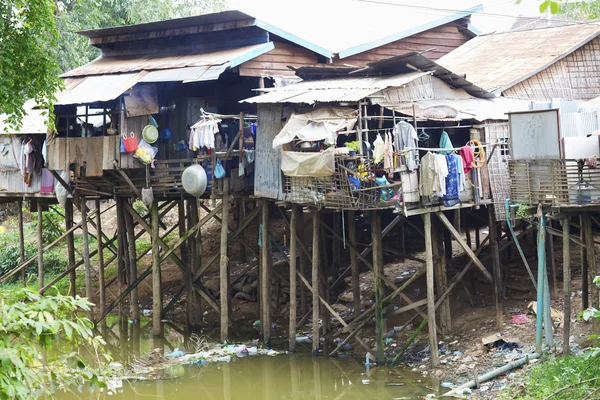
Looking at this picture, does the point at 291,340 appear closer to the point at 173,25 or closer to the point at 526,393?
the point at 526,393

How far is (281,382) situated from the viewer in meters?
14.5

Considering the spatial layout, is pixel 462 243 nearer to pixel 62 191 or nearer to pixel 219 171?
pixel 219 171

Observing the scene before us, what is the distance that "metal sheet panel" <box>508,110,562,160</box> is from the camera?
12.0m

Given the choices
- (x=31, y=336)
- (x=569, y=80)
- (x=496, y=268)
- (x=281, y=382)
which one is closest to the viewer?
(x=31, y=336)

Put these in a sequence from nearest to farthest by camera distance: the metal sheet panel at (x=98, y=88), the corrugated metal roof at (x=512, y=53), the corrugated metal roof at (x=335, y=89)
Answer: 1. the corrugated metal roof at (x=335, y=89)
2. the metal sheet panel at (x=98, y=88)
3. the corrugated metal roof at (x=512, y=53)

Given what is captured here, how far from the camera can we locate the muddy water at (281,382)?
1341cm

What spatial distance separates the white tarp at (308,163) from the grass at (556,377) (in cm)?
455

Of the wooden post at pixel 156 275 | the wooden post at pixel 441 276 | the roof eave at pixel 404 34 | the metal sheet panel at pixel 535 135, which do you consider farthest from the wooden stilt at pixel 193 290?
the metal sheet panel at pixel 535 135

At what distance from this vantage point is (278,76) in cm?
1761

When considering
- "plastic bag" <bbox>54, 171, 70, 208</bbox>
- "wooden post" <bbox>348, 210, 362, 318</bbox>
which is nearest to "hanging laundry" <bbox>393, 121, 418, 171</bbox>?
"wooden post" <bbox>348, 210, 362, 318</bbox>

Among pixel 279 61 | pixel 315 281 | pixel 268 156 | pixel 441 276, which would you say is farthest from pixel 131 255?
pixel 441 276

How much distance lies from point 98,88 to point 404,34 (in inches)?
309

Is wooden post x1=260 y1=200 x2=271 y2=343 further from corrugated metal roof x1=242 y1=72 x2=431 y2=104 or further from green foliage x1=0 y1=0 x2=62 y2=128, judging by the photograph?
green foliage x1=0 y1=0 x2=62 y2=128

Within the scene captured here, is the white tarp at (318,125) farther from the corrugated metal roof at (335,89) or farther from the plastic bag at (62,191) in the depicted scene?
the plastic bag at (62,191)
